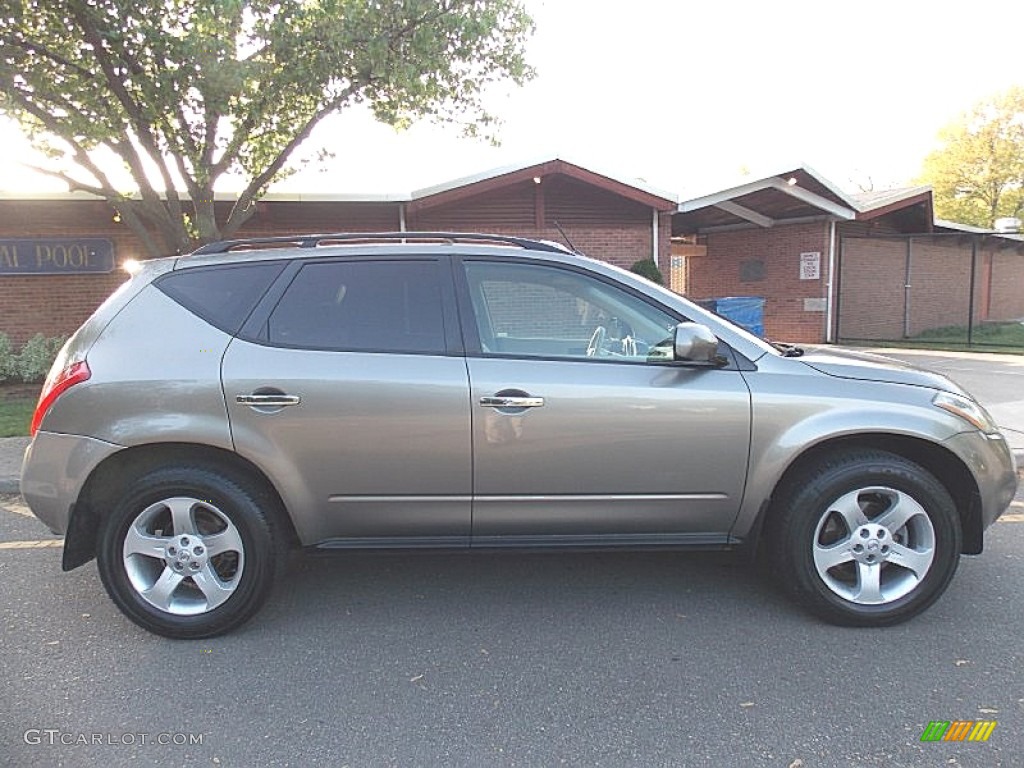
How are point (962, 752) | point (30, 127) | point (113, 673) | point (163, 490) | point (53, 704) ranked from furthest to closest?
point (30, 127)
point (163, 490)
point (113, 673)
point (53, 704)
point (962, 752)

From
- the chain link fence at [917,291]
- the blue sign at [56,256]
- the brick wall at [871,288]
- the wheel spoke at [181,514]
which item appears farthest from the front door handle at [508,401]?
the brick wall at [871,288]

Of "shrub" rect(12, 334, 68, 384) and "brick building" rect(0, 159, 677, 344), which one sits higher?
"brick building" rect(0, 159, 677, 344)

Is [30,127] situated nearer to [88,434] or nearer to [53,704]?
[88,434]

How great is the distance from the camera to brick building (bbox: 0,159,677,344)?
1093 cm

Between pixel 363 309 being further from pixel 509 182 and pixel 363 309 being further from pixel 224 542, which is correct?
pixel 509 182

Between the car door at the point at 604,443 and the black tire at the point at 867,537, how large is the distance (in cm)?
32

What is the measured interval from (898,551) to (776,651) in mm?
747

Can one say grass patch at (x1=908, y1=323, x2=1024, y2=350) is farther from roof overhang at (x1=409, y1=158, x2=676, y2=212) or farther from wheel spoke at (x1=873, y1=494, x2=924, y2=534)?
wheel spoke at (x1=873, y1=494, x2=924, y2=534)

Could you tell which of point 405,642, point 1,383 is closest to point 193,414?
point 405,642

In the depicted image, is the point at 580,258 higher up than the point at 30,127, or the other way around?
the point at 30,127

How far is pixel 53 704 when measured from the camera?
266 cm

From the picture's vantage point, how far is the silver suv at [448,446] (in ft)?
10.0

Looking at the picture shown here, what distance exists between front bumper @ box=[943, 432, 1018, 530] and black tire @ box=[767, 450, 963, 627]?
17cm

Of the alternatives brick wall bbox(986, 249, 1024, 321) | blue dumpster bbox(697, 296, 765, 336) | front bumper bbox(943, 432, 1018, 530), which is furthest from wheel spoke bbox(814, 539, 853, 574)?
brick wall bbox(986, 249, 1024, 321)
